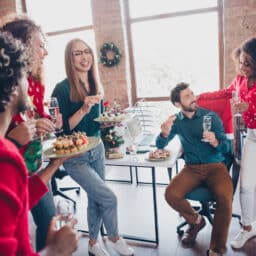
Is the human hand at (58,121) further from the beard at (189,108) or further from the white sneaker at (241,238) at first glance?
the white sneaker at (241,238)

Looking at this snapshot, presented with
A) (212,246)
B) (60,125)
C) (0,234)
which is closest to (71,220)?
(0,234)

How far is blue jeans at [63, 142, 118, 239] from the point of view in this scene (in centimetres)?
202

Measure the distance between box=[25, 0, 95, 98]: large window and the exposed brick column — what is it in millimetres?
274

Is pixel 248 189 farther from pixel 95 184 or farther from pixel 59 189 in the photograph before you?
pixel 59 189

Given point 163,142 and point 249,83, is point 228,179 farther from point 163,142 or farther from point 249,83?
point 249,83

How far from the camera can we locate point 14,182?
0.77 meters

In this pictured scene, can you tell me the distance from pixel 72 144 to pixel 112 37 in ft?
10.8

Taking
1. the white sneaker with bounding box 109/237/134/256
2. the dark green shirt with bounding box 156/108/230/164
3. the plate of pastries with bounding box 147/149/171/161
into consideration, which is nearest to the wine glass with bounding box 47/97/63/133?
the plate of pastries with bounding box 147/149/171/161

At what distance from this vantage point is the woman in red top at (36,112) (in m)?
1.54

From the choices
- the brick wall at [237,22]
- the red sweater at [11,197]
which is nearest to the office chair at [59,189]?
the red sweater at [11,197]

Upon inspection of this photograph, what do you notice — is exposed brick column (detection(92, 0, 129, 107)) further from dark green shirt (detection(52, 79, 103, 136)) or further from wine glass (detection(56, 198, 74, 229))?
wine glass (detection(56, 198, 74, 229))

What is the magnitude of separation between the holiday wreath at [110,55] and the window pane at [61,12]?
62 cm

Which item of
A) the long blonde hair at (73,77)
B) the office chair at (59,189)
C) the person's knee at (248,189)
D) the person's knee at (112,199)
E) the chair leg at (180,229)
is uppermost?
the long blonde hair at (73,77)

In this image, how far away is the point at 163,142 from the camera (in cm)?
248
